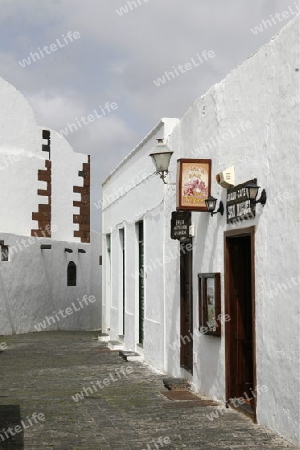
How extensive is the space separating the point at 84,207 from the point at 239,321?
1540cm

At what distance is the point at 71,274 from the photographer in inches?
861

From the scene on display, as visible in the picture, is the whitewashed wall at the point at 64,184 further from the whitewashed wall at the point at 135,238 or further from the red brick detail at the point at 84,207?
the whitewashed wall at the point at 135,238

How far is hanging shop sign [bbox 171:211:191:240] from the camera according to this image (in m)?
9.54

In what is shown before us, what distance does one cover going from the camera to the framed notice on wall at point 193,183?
8.51 meters

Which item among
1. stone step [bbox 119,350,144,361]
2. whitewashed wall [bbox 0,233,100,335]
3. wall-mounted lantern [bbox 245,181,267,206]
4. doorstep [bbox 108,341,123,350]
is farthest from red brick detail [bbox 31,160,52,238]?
wall-mounted lantern [bbox 245,181,267,206]

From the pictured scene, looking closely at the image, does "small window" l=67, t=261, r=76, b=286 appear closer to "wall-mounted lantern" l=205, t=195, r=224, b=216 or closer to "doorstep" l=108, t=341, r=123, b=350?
"doorstep" l=108, t=341, r=123, b=350

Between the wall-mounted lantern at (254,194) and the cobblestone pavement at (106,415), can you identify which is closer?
the cobblestone pavement at (106,415)

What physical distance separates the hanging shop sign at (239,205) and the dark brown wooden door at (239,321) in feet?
1.10

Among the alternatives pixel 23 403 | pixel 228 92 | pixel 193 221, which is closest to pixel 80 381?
pixel 23 403

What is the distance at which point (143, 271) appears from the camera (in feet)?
43.5

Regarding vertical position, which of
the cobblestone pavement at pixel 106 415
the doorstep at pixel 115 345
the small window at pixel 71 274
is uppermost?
the small window at pixel 71 274

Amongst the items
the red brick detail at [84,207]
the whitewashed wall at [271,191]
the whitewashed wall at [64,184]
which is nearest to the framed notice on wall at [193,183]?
the whitewashed wall at [271,191]

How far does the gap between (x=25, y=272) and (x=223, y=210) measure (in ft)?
40.9

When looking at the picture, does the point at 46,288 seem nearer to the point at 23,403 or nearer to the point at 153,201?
the point at 153,201
